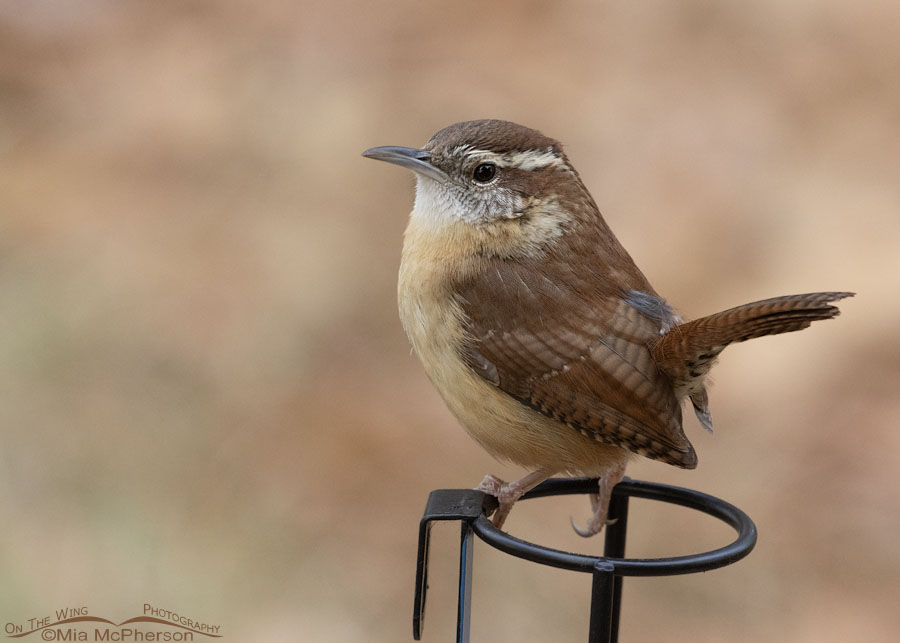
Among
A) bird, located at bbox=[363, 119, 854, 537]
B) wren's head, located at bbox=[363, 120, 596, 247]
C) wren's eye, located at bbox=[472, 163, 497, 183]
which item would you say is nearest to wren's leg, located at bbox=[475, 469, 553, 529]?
bird, located at bbox=[363, 119, 854, 537]

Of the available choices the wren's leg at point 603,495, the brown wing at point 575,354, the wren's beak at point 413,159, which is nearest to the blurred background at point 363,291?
the wren's leg at point 603,495

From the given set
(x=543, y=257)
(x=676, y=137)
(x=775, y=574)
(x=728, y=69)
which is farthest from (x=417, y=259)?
(x=728, y=69)

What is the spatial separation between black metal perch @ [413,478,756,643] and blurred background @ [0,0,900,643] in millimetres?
1472

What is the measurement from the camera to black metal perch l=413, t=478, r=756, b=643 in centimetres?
242

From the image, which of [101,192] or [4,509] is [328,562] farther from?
[101,192]

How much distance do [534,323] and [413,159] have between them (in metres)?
0.58

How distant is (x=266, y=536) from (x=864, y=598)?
2.79m

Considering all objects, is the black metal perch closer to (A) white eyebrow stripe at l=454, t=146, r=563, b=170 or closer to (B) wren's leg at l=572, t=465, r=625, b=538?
(B) wren's leg at l=572, t=465, r=625, b=538

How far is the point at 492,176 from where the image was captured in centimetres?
317

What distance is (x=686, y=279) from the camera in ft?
20.0

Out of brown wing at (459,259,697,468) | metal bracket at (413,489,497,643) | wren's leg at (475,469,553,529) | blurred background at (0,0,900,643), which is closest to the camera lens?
metal bracket at (413,489,497,643)

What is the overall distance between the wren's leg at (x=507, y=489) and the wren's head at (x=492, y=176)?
71 cm

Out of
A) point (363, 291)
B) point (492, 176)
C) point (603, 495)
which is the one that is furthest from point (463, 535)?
point (363, 291)

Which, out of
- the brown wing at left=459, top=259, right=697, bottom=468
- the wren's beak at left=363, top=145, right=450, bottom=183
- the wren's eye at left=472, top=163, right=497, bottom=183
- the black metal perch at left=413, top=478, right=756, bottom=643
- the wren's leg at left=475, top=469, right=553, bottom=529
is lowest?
the black metal perch at left=413, top=478, right=756, bottom=643
